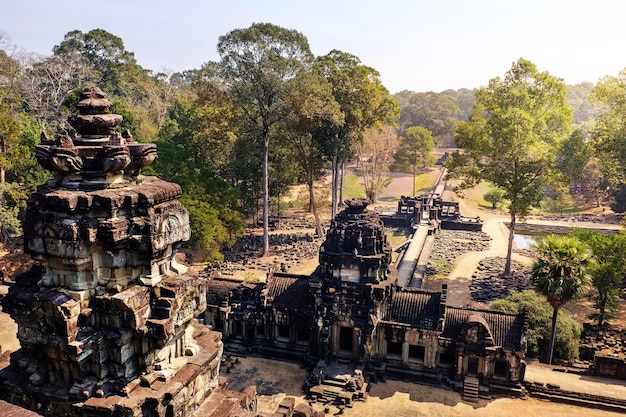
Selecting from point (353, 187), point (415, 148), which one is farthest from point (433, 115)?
point (353, 187)

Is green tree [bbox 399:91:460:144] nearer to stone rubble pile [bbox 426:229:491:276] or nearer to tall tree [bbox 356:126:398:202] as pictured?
tall tree [bbox 356:126:398:202]

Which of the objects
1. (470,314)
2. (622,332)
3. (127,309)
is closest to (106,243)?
(127,309)

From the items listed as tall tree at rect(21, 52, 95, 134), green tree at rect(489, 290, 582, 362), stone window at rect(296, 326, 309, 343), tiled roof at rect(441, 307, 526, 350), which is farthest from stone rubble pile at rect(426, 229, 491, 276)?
tall tree at rect(21, 52, 95, 134)

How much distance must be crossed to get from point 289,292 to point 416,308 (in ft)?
21.7

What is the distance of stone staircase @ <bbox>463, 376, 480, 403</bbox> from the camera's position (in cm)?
2070

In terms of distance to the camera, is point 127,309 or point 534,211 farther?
point 534,211

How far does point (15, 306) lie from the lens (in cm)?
916

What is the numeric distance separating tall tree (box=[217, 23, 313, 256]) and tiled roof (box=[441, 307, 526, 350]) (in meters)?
22.5

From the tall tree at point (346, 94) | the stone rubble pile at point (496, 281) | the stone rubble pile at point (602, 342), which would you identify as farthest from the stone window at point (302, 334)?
the tall tree at point (346, 94)

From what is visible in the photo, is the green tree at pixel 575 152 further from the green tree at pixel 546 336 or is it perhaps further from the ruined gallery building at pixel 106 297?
the ruined gallery building at pixel 106 297

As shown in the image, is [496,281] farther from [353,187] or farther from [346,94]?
[353,187]

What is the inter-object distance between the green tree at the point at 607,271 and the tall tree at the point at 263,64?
24.7m

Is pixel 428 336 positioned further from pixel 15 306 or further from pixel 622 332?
pixel 15 306

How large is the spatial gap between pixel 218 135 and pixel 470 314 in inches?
1170
